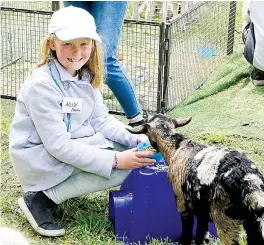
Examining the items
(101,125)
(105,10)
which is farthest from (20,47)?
(101,125)

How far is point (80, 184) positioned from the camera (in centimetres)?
300

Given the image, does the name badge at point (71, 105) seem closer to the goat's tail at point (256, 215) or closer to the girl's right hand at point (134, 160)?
the girl's right hand at point (134, 160)

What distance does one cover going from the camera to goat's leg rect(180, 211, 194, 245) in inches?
108

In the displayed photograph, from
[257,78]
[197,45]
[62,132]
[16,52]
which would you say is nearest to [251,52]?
[257,78]

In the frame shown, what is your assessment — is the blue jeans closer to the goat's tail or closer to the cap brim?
the cap brim

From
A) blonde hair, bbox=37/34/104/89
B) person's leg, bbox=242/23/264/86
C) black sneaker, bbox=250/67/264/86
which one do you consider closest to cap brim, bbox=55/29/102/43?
blonde hair, bbox=37/34/104/89

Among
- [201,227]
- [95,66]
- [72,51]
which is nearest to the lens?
[201,227]

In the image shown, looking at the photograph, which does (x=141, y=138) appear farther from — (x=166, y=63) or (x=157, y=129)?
(x=166, y=63)

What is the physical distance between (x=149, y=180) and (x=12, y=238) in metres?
0.86

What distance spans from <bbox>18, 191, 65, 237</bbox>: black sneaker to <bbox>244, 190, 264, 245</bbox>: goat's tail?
0.99 meters

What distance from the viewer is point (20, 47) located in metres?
5.50

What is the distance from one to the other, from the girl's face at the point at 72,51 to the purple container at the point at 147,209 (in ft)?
1.93

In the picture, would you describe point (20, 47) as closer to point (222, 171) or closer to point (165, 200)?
point (165, 200)

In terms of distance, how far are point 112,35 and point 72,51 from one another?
2.43 feet
